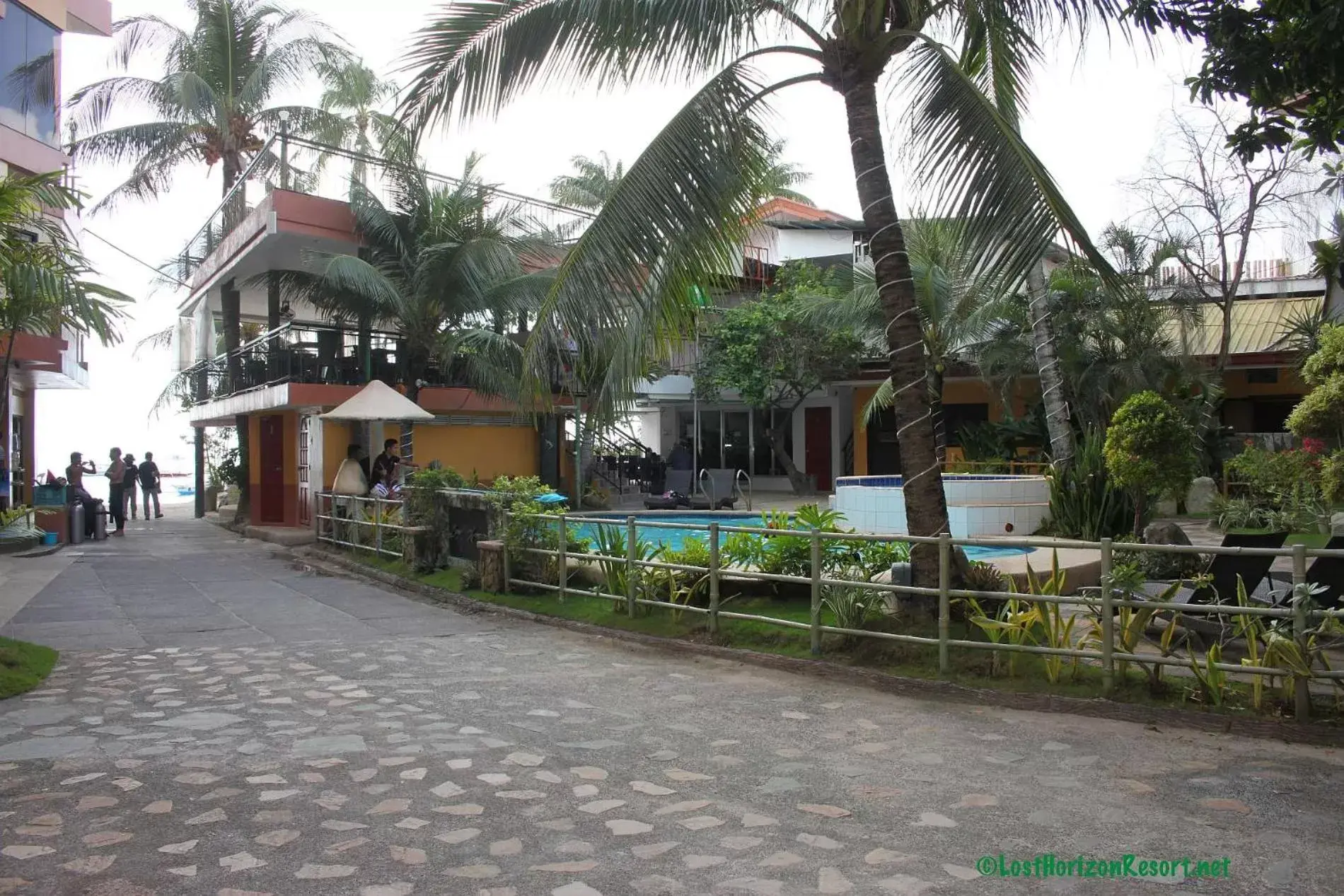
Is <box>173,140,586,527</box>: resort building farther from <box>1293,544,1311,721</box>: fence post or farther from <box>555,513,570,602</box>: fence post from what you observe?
<box>1293,544,1311,721</box>: fence post

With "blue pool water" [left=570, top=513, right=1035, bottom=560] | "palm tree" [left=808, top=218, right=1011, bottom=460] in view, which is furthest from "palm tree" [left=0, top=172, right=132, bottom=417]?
"palm tree" [left=808, top=218, right=1011, bottom=460]

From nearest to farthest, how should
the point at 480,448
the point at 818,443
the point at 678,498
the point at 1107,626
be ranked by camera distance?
the point at 1107,626 < the point at 678,498 < the point at 480,448 < the point at 818,443

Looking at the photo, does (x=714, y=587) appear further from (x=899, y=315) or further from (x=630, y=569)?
(x=899, y=315)

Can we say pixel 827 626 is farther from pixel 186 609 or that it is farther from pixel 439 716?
pixel 186 609

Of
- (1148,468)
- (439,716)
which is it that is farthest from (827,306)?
(439,716)

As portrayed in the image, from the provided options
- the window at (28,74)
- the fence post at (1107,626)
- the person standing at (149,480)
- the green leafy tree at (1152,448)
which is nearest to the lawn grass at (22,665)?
the fence post at (1107,626)

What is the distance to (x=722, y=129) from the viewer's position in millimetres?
7645

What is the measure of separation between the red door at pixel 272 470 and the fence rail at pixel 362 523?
174 inches

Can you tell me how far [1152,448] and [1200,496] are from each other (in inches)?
352

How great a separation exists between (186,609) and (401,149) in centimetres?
589

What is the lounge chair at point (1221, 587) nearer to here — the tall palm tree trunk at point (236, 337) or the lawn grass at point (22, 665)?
the lawn grass at point (22, 665)

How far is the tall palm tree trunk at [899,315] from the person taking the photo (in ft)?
25.3

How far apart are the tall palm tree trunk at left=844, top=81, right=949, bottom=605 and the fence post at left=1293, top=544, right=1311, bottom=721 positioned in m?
2.48

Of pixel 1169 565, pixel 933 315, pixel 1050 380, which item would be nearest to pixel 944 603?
pixel 1169 565
